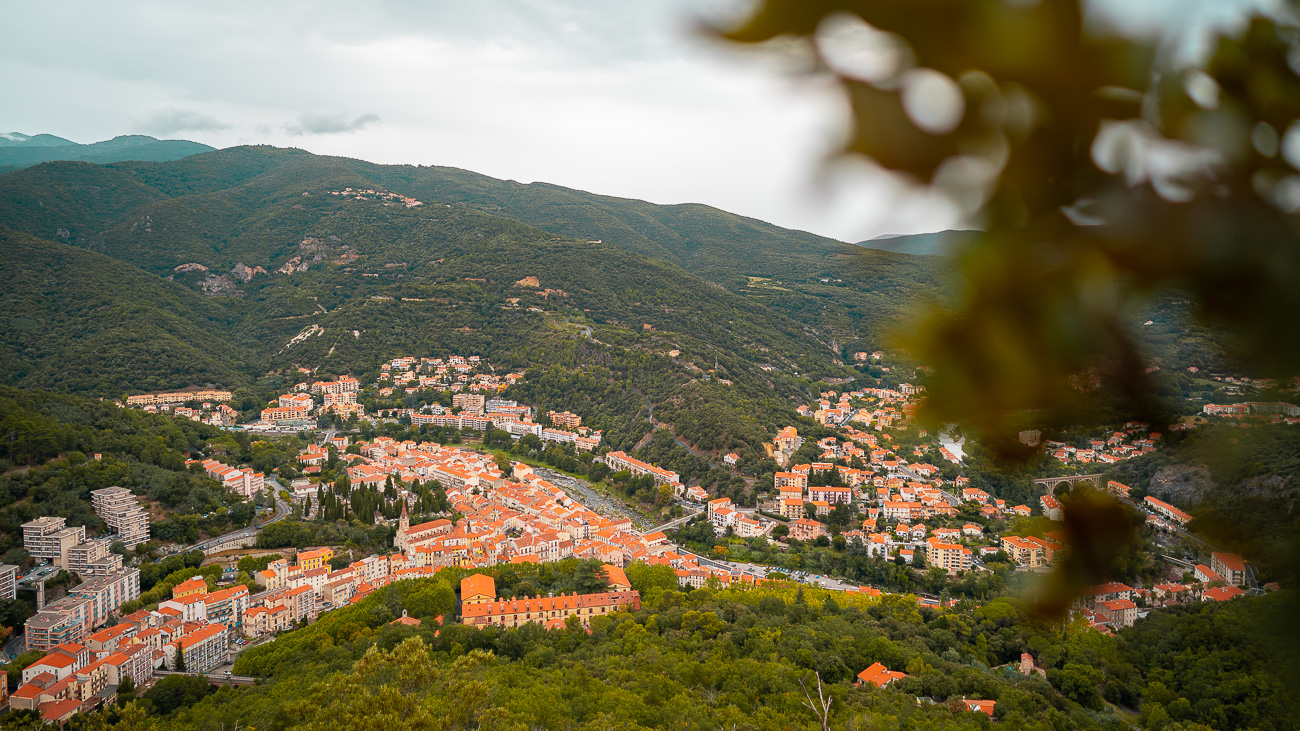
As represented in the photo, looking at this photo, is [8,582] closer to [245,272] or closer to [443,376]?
[443,376]

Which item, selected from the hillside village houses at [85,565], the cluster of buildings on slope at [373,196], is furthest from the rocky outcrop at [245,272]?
the hillside village houses at [85,565]

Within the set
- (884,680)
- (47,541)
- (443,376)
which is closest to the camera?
(884,680)

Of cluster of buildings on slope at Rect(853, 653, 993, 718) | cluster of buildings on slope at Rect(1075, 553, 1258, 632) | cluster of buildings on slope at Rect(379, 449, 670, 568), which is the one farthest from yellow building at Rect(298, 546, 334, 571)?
cluster of buildings on slope at Rect(1075, 553, 1258, 632)

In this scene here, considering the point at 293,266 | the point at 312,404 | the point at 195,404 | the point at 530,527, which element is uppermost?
the point at 293,266

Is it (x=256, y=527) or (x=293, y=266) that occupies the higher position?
(x=293, y=266)

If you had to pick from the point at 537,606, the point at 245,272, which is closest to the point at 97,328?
the point at 245,272

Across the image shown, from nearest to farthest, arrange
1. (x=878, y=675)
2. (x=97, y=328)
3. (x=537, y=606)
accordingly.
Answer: (x=878, y=675), (x=537, y=606), (x=97, y=328)

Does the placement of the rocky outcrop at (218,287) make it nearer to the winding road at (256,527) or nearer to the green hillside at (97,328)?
the green hillside at (97,328)
